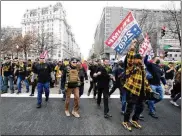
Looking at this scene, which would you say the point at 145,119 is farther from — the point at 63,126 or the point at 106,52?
the point at 106,52

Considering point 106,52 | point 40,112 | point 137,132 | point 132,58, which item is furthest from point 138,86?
point 106,52

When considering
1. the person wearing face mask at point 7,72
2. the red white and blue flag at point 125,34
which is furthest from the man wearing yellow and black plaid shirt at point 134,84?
the person wearing face mask at point 7,72

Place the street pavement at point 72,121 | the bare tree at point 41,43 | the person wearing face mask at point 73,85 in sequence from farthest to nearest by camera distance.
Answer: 1. the bare tree at point 41,43
2. the person wearing face mask at point 73,85
3. the street pavement at point 72,121

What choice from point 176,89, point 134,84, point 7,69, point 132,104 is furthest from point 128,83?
point 7,69

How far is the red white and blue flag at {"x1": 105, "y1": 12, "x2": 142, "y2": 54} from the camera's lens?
714 cm

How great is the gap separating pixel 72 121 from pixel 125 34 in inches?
141

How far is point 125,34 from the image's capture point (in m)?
7.21

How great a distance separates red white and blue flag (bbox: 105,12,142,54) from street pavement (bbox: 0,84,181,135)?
2188 millimetres

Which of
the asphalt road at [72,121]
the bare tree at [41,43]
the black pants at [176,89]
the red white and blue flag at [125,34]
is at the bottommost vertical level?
the asphalt road at [72,121]

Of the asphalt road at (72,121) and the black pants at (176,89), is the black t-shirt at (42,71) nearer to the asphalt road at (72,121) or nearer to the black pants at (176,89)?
the asphalt road at (72,121)

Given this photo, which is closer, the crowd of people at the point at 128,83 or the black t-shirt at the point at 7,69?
the crowd of people at the point at 128,83

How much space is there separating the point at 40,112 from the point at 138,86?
10.4ft

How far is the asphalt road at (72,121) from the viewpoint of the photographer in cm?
475

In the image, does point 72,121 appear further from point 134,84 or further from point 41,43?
point 41,43
